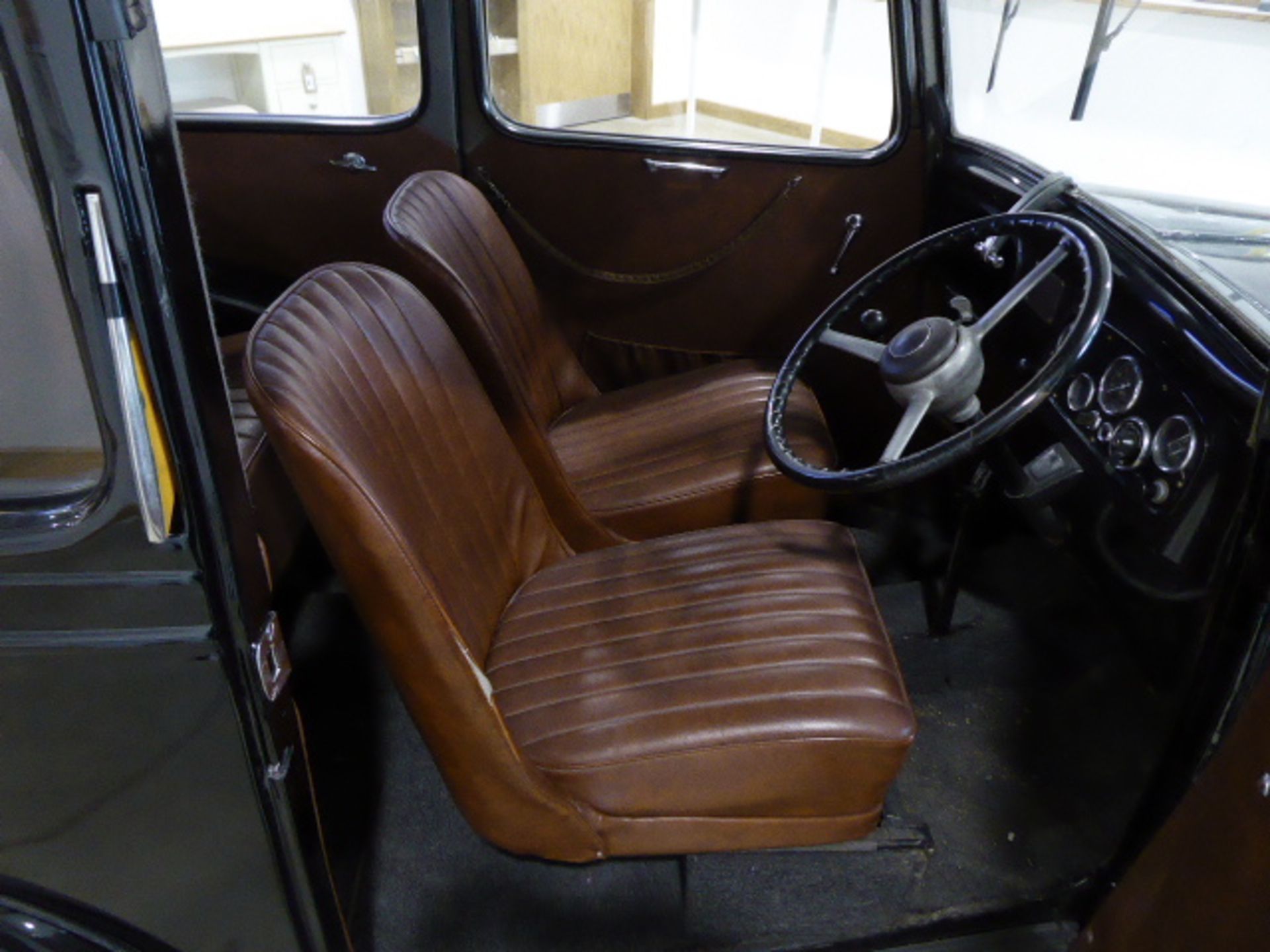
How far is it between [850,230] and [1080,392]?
29.6 inches

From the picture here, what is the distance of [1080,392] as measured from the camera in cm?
144

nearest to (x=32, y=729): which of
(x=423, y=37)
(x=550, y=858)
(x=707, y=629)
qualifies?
(x=550, y=858)

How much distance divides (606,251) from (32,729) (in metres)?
1.58

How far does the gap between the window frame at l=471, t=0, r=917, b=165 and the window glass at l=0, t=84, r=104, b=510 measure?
1527 mm

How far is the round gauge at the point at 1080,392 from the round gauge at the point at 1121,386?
2cm

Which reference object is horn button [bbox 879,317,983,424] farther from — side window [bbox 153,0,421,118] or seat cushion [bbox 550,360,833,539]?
side window [bbox 153,0,421,118]

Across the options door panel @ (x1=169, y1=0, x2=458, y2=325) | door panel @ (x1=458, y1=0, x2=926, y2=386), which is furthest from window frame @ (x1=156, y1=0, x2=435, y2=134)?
door panel @ (x1=458, y1=0, x2=926, y2=386)

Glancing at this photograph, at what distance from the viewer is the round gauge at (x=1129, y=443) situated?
1.29m

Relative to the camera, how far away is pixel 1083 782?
1641 mm

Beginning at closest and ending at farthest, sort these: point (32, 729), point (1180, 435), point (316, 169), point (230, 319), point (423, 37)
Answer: point (32, 729), point (1180, 435), point (423, 37), point (316, 169), point (230, 319)

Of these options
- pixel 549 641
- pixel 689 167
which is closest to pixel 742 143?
pixel 689 167

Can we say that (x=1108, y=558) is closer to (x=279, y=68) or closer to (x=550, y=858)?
(x=550, y=858)

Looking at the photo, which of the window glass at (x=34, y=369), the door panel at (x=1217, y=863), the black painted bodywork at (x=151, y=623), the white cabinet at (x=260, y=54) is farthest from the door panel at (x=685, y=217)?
the window glass at (x=34, y=369)

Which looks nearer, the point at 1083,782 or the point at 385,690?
the point at 1083,782
